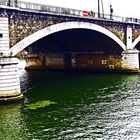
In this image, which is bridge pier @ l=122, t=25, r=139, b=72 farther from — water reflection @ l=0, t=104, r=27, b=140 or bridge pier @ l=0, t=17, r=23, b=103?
water reflection @ l=0, t=104, r=27, b=140

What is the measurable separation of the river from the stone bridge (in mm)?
3042

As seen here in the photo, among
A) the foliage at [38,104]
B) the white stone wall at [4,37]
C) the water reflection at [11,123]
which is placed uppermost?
the white stone wall at [4,37]

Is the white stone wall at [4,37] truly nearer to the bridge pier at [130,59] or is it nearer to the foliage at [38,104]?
the foliage at [38,104]

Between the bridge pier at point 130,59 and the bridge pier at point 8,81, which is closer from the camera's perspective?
the bridge pier at point 8,81

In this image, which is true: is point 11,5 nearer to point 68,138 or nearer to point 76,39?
point 68,138

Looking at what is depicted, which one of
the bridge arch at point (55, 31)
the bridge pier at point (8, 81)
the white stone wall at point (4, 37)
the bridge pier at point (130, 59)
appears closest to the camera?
the bridge pier at point (8, 81)

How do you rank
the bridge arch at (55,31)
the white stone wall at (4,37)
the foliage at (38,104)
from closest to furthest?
1. the foliage at (38,104)
2. the white stone wall at (4,37)
3. the bridge arch at (55,31)

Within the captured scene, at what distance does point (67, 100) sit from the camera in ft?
98.4

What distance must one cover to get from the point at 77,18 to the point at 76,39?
11970 mm

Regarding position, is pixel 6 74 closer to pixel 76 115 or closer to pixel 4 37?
pixel 4 37

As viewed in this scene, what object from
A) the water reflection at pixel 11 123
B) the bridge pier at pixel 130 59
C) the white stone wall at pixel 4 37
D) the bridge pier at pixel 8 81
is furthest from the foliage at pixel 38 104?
the bridge pier at pixel 130 59

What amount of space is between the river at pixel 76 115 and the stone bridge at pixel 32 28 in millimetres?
3042

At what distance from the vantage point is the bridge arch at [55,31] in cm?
3134

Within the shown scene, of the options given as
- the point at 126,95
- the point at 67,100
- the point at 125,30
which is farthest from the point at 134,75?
the point at 67,100
